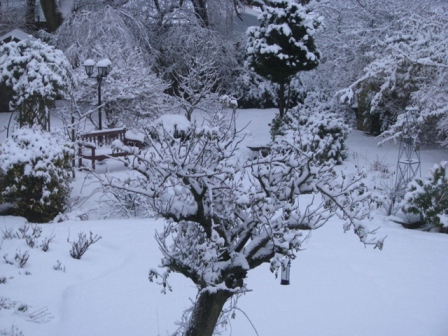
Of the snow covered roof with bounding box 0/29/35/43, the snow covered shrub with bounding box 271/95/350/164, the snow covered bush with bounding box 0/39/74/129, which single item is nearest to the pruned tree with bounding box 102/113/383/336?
the snow covered shrub with bounding box 271/95/350/164

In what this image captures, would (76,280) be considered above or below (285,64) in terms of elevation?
below

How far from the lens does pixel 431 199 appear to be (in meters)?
9.09

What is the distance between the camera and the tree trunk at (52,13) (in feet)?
68.6

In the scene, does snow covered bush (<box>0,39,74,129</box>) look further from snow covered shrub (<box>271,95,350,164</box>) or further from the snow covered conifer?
snow covered shrub (<box>271,95,350,164</box>)

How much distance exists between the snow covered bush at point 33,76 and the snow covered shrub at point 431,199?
742 cm

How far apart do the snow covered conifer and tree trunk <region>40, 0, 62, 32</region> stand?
962 centimetres

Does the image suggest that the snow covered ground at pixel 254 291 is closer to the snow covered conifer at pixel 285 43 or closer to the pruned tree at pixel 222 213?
the pruned tree at pixel 222 213

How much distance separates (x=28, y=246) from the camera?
24.5ft

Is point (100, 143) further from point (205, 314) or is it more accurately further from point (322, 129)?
point (205, 314)

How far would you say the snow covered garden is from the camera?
13.2ft

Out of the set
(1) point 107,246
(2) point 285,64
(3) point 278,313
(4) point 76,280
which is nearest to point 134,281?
(4) point 76,280

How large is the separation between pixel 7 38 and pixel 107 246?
14484 mm

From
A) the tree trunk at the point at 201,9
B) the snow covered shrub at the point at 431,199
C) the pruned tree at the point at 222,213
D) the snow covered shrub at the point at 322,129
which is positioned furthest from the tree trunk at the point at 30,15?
the pruned tree at the point at 222,213

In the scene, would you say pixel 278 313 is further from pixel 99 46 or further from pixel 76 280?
pixel 99 46
